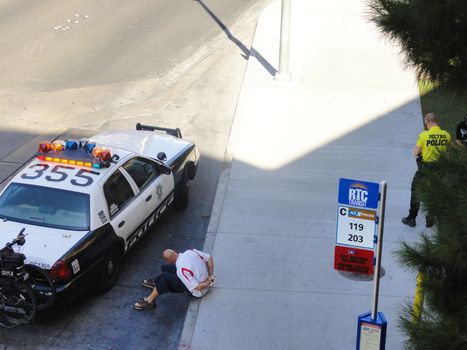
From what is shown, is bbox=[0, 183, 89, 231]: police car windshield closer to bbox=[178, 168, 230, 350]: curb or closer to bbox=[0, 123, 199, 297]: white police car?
bbox=[0, 123, 199, 297]: white police car

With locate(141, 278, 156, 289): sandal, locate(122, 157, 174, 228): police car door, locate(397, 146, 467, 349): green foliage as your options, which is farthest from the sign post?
locate(122, 157, 174, 228): police car door

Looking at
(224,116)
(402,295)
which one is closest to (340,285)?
(402,295)

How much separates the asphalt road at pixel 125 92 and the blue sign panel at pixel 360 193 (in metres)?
2.96

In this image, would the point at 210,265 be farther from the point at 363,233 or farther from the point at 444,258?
the point at 444,258

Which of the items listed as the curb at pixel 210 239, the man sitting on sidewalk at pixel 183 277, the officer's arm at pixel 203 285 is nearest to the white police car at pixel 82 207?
the man sitting on sidewalk at pixel 183 277

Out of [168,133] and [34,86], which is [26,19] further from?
[168,133]

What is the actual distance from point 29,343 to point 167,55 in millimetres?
11304

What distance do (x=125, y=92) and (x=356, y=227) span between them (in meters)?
10.3

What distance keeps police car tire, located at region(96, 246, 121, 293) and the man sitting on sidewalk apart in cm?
46

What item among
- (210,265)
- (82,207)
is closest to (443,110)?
(210,265)

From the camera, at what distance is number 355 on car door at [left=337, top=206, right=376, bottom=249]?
657 centimetres

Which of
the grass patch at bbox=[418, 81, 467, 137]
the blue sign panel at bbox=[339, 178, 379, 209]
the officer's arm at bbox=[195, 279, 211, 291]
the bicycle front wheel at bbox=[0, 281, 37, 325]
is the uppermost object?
the blue sign panel at bbox=[339, 178, 379, 209]

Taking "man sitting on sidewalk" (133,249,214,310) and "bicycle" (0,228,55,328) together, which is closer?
"bicycle" (0,228,55,328)

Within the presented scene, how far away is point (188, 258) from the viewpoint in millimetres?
8797
